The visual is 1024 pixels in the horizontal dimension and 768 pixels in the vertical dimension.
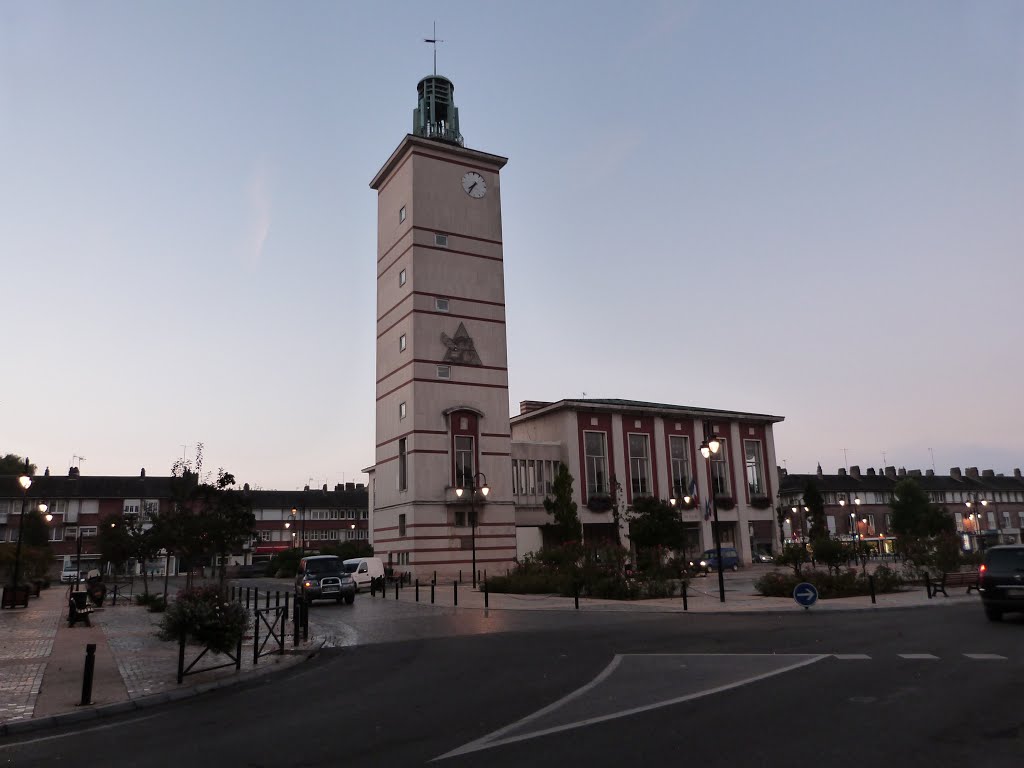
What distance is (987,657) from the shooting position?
1148 centimetres

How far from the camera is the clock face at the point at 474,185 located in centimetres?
→ 5009

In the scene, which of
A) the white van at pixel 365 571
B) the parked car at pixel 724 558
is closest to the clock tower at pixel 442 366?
the white van at pixel 365 571

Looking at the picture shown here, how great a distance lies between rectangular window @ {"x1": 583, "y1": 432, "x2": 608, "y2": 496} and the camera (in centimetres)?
5394

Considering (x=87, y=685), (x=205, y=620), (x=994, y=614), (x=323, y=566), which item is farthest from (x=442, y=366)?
(x=87, y=685)

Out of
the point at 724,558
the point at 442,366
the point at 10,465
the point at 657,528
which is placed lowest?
the point at 724,558

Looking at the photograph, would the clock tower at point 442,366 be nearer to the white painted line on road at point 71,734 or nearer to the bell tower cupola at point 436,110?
the bell tower cupola at point 436,110

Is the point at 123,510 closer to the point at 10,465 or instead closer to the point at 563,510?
the point at 10,465

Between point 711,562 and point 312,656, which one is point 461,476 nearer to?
point 711,562

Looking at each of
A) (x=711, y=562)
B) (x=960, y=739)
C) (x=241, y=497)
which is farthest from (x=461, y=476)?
(x=960, y=739)

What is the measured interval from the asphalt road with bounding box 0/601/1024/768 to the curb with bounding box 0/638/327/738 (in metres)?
0.33

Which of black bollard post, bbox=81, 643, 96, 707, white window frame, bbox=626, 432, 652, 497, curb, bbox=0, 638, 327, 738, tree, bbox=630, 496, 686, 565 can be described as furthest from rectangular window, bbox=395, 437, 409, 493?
black bollard post, bbox=81, 643, 96, 707

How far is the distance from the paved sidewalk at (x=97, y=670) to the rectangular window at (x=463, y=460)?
25.6 meters

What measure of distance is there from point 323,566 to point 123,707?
2170 cm

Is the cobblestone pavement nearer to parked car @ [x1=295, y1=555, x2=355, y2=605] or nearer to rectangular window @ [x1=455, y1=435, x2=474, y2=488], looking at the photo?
parked car @ [x1=295, y1=555, x2=355, y2=605]
